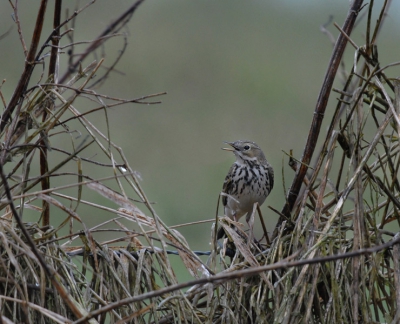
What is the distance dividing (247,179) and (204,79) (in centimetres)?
1013

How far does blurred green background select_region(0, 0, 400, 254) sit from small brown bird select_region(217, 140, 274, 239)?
4158 mm

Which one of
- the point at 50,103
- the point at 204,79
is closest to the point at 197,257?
the point at 50,103

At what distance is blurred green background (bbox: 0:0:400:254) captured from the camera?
12.4m

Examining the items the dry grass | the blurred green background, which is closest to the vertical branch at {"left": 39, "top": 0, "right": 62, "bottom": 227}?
the dry grass

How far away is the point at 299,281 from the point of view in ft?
8.19

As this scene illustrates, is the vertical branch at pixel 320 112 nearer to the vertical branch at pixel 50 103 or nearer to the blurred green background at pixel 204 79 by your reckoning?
the vertical branch at pixel 50 103

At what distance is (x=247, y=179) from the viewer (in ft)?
18.3

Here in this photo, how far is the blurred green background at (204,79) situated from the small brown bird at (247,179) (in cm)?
416

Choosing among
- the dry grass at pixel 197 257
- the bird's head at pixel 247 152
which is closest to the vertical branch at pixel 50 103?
the dry grass at pixel 197 257

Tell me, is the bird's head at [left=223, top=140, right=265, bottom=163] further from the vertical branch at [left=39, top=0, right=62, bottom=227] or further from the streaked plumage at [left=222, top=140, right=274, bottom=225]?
the vertical branch at [left=39, top=0, right=62, bottom=227]

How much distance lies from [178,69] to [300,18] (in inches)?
167

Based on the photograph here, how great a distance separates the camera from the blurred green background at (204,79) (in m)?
12.4

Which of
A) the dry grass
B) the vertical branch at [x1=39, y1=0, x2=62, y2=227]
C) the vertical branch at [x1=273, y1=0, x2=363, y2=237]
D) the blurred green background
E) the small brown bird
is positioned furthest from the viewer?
the blurred green background

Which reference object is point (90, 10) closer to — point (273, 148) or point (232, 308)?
point (273, 148)
